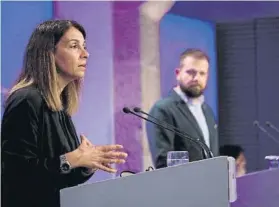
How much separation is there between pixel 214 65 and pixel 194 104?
31cm

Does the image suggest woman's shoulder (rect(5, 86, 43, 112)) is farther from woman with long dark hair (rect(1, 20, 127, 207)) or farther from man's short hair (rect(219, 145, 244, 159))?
man's short hair (rect(219, 145, 244, 159))

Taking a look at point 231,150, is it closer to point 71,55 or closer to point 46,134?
point 71,55

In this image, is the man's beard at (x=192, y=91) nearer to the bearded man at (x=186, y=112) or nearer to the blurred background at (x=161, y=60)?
the bearded man at (x=186, y=112)

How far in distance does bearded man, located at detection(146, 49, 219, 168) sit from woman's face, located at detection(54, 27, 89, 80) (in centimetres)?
128

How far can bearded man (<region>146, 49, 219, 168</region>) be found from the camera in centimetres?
338

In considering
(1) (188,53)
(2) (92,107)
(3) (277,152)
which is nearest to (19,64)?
(2) (92,107)

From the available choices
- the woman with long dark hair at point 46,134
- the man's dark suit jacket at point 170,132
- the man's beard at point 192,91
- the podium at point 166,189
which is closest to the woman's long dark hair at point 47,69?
the woman with long dark hair at point 46,134

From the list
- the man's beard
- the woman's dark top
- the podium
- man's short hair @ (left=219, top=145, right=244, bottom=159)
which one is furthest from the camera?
man's short hair @ (left=219, top=145, right=244, bottom=159)

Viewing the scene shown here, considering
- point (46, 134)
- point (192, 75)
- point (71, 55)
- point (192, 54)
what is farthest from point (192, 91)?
point (46, 134)

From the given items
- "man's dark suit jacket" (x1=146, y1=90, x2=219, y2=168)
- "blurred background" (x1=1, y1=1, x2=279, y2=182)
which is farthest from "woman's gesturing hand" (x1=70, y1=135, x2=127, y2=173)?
"blurred background" (x1=1, y1=1, x2=279, y2=182)

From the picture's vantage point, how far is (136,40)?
3646 mm

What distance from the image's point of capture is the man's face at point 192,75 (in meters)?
3.60

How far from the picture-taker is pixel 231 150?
147 inches

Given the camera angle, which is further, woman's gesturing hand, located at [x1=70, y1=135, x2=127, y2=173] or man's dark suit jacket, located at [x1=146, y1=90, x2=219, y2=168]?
man's dark suit jacket, located at [x1=146, y1=90, x2=219, y2=168]
